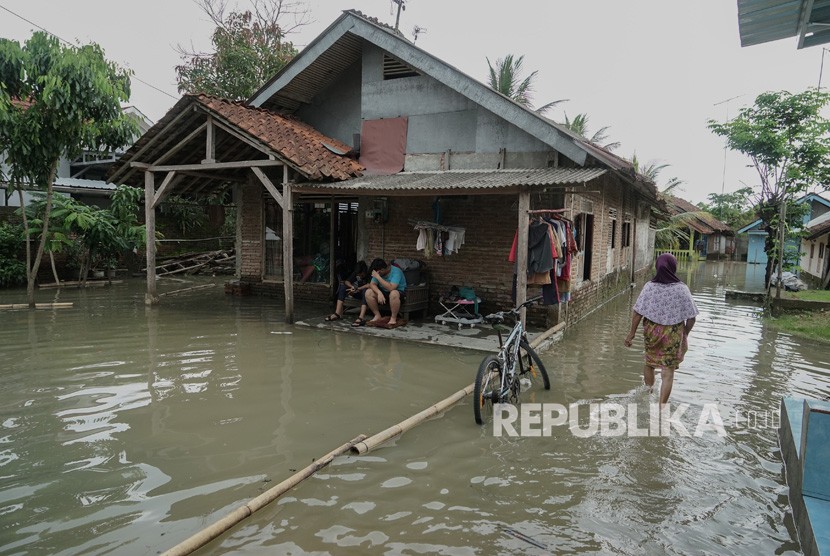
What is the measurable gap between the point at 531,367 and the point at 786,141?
430 inches

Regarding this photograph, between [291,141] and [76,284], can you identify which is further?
[76,284]

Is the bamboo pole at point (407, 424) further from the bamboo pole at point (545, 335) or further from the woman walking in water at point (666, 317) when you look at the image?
the bamboo pole at point (545, 335)

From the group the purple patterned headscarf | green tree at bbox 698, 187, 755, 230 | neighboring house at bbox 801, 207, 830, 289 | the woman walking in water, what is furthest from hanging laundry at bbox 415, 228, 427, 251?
green tree at bbox 698, 187, 755, 230

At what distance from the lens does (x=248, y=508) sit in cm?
329

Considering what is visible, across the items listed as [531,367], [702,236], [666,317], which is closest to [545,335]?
[531,367]

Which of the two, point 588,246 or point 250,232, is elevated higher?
point 250,232

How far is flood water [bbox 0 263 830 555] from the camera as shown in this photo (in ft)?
10.7

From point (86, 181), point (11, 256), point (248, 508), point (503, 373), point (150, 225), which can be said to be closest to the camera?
point (248, 508)

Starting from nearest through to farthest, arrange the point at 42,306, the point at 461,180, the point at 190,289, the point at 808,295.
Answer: the point at 461,180 < the point at 42,306 < the point at 808,295 < the point at 190,289

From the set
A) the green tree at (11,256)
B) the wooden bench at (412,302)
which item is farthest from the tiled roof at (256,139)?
the green tree at (11,256)

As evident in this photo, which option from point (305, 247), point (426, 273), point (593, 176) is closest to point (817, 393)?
point (593, 176)

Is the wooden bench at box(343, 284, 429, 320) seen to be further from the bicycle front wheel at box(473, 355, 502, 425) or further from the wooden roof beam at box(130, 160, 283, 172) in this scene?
the bicycle front wheel at box(473, 355, 502, 425)

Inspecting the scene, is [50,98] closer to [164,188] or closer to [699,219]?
[164,188]

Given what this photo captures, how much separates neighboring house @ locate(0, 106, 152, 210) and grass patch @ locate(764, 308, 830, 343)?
1595cm
